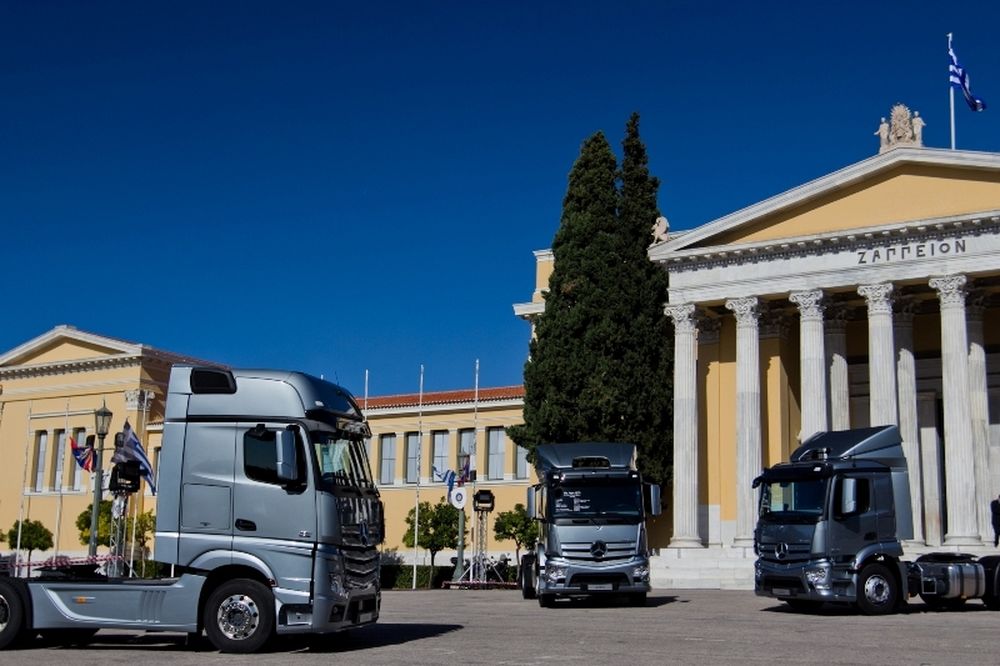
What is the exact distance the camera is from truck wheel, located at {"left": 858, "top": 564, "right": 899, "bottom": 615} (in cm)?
2086

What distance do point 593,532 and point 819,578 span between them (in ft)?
15.0

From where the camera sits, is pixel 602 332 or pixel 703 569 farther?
pixel 602 332

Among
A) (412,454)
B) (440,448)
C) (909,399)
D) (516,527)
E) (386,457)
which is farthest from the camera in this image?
(386,457)

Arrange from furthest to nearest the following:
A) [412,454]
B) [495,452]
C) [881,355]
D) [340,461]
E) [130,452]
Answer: [412,454] → [495,452] → [881,355] → [130,452] → [340,461]

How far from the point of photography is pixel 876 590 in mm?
20984

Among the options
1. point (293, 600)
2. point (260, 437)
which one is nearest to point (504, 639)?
point (293, 600)

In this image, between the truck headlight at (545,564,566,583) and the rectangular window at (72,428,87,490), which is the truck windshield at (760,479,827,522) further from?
the rectangular window at (72,428,87,490)

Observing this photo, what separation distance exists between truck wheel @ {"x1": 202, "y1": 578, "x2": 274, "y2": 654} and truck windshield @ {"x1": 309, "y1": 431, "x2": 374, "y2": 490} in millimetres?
1418

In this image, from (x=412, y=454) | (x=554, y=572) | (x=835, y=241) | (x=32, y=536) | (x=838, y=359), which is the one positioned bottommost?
(x=554, y=572)

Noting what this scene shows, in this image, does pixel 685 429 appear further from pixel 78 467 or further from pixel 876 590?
Result: pixel 78 467

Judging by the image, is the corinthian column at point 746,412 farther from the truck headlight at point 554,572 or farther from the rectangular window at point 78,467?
the rectangular window at point 78,467

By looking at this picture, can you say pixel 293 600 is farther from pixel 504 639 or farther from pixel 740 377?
pixel 740 377

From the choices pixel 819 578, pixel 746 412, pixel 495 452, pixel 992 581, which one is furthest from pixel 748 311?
pixel 495 452

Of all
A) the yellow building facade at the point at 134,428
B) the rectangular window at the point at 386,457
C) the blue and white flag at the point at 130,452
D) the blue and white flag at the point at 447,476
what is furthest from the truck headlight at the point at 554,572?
the rectangular window at the point at 386,457
